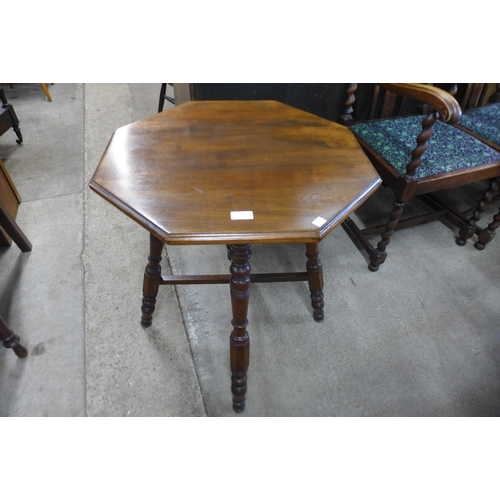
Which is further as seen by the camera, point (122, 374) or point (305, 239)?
point (122, 374)

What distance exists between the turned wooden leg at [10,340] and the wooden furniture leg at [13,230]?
0.63 m

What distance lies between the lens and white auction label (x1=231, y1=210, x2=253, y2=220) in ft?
2.69

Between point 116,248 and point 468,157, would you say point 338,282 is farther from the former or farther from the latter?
point 116,248

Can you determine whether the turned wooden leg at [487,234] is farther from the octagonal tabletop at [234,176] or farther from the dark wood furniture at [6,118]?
the dark wood furniture at [6,118]

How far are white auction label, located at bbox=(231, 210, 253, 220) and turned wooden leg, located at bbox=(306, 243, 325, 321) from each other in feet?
1.71

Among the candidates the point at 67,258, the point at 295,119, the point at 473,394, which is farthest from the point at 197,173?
the point at 473,394

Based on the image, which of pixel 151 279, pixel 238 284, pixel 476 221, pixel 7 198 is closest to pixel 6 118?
pixel 7 198

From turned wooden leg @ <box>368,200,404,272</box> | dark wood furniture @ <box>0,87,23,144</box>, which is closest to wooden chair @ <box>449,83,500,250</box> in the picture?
turned wooden leg @ <box>368,200,404,272</box>

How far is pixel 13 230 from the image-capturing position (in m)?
1.76

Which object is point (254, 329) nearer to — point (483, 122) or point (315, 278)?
point (315, 278)

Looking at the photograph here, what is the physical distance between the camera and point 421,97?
1269 millimetres

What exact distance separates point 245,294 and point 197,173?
1.22 ft

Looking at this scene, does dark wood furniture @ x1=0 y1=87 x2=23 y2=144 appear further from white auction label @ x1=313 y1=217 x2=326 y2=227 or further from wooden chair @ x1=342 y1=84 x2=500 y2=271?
white auction label @ x1=313 y1=217 x2=326 y2=227
